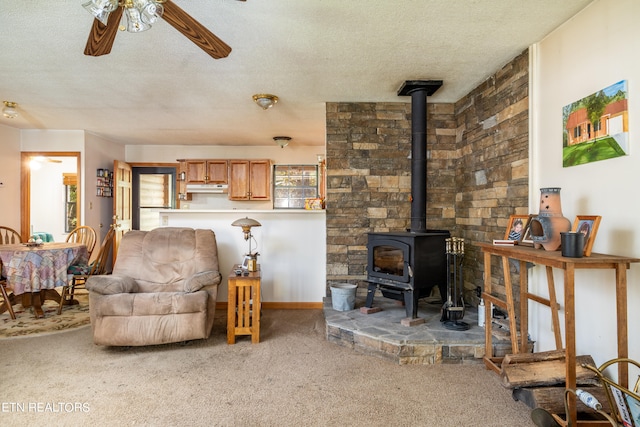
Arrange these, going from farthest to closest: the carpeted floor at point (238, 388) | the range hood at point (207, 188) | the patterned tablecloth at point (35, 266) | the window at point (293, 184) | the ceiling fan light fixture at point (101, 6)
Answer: the window at point (293, 184), the range hood at point (207, 188), the patterned tablecloth at point (35, 266), the carpeted floor at point (238, 388), the ceiling fan light fixture at point (101, 6)

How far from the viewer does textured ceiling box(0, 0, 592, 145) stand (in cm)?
221

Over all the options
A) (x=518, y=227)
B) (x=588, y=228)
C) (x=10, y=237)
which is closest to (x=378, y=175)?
(x=518, y=227)

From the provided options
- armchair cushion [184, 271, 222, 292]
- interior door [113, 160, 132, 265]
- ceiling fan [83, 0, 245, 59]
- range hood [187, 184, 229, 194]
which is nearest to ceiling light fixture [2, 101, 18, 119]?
interior door [113, 160, 132, 265]

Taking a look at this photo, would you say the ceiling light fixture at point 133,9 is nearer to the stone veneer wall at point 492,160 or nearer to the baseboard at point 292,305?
the stone veneer wall at point 492,160

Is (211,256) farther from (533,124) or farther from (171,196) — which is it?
(171,196)

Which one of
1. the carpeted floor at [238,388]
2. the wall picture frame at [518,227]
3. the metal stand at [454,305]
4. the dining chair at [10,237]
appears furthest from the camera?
the dining chair at [10,237]

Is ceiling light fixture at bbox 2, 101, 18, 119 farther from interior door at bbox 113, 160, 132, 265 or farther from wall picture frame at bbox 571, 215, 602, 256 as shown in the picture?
wall picture frame at bbox 571, 215, 602, 256

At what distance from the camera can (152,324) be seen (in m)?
2.89

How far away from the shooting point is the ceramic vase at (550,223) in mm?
2043

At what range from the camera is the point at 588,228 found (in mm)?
1896

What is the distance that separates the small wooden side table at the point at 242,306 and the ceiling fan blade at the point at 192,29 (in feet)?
6.12

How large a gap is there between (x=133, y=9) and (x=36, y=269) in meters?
3.44

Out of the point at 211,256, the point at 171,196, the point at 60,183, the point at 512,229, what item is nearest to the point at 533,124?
the point at 512,229

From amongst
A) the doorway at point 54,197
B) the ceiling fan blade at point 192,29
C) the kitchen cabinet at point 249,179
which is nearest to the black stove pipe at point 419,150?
the ceiling fan blade at point 192,29
